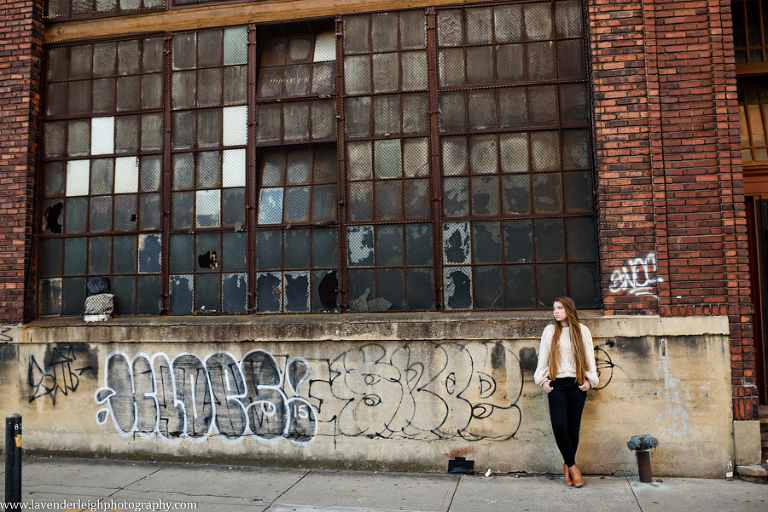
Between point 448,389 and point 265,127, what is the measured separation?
3.62m

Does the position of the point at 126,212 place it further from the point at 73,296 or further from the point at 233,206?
the point at 233,206

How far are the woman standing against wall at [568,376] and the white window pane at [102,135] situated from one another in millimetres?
5560

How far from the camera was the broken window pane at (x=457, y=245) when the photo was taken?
5953 mm

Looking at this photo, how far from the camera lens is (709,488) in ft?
16.1

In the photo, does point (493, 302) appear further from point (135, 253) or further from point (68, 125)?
point (68, 125)

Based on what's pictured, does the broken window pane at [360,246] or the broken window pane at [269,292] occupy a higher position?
the broken window pane at [360,246]

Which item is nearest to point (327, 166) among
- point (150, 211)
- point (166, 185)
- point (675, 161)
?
point (166, 185)

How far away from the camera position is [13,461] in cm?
380

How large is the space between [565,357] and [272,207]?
3.57 m

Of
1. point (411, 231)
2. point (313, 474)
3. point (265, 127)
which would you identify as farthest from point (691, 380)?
point (265, 127)

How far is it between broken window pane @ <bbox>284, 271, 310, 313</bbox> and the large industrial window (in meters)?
0.02

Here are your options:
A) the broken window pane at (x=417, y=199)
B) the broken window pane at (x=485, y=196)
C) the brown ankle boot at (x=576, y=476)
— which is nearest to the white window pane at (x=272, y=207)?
the broken window pane at (x=417, y=199)

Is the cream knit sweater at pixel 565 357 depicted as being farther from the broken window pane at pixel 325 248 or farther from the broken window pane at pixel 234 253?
the broken window pane at pixel 234 253

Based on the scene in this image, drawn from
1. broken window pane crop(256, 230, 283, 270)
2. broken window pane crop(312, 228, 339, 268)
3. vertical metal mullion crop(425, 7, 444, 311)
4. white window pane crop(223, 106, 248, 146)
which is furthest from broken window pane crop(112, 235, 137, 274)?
vertical metal mullion crop(425, 7, 444, 311)
